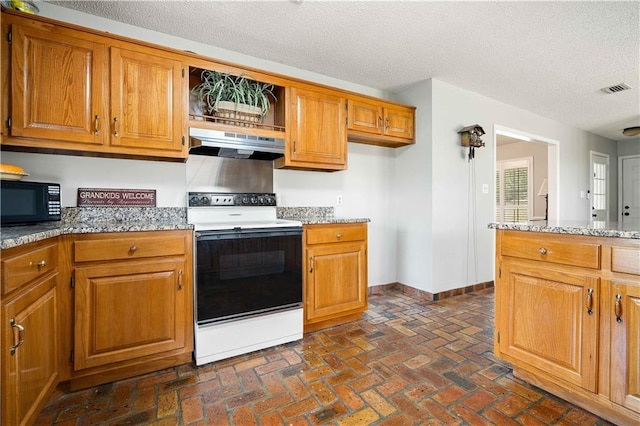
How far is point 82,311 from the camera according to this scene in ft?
5.56

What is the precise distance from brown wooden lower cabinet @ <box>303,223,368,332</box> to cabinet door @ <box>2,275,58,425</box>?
1522 millimetres

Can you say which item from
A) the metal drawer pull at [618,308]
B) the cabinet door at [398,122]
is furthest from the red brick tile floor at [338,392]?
the cabinet door at [398,122]

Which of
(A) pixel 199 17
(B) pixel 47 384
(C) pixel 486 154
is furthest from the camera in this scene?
(C) pixel 486 154

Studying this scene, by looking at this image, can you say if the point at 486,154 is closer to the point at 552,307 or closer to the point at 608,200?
the point at 552,307

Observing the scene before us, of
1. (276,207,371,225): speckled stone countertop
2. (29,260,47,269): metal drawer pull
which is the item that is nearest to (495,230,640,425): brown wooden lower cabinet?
(276,207,371,225): speckled stone countertop

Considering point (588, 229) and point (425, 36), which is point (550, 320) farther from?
point (425, 36)

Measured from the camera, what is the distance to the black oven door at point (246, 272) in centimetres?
198

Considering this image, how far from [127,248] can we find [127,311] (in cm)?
37

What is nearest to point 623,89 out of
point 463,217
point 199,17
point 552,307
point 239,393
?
point 463,217

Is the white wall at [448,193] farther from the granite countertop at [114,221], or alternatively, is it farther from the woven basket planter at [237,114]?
the woven basket planter at [237,114]

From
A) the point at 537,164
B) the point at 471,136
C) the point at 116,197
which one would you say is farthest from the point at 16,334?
the point at 537,164

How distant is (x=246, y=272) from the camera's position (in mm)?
2121

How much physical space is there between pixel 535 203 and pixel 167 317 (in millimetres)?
6866

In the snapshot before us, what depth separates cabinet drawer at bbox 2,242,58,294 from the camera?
1119 millimetres
